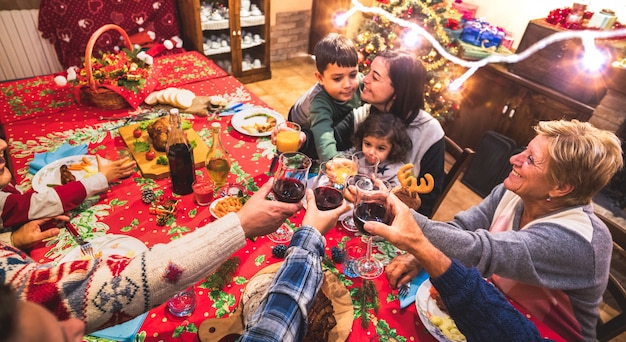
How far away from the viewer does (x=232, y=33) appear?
169 inches

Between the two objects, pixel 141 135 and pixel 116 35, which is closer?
pixel 141 135

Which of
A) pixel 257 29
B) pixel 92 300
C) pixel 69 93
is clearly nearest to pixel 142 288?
pixel 92 300

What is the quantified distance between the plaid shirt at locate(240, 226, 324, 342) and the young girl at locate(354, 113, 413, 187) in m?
0.85

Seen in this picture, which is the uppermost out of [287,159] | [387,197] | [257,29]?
[287,159]

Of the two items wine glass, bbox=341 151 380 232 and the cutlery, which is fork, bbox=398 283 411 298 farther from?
the cutlery

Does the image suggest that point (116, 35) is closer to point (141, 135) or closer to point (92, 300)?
point (141, 135)

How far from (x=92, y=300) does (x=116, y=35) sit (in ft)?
11.3

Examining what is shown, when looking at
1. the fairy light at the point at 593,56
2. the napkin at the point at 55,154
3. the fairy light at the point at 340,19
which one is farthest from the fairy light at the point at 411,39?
the napkin at the point at 55,154

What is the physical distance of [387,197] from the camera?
3.98 ft

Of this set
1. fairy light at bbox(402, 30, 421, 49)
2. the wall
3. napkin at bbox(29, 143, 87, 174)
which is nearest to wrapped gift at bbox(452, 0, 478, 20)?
fairy light at bbox(402, 30, 421, 49)

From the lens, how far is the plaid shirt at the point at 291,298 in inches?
32.2

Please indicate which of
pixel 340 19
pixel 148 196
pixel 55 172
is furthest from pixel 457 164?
pixel 340 19

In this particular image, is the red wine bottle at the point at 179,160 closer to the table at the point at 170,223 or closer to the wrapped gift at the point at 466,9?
the table at the point at 170,223

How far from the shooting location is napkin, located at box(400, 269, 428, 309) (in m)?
1.18
